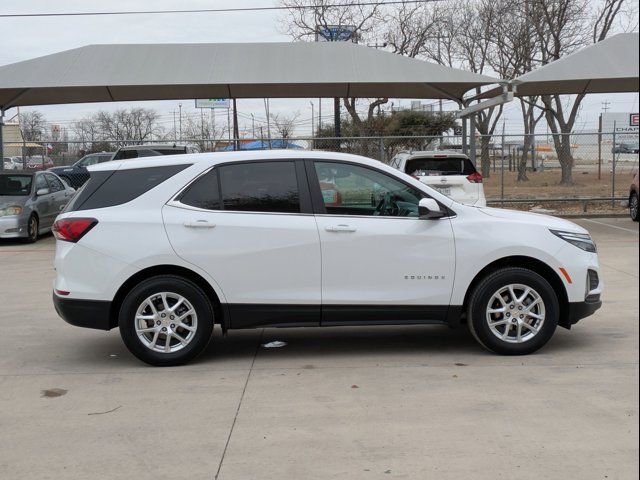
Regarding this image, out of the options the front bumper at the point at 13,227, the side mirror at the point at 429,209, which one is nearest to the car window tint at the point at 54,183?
the front bumper at the point at 13,227

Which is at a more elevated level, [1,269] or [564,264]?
[564,264]

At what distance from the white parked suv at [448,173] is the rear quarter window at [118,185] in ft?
25.8

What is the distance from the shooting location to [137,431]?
454 centimetres

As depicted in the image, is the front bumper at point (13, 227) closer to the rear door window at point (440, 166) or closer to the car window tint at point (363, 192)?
the rear door window at point (440, 166)

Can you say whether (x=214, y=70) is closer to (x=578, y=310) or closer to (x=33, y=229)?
(x=33, y=229)

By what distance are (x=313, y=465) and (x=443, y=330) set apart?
136 inches

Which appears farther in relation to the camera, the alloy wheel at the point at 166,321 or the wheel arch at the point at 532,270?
the wheel arch at the point at 532,270

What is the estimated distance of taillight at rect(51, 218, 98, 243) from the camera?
5816 mm

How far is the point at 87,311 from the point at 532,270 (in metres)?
3.79

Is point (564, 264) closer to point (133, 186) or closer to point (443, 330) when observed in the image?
point (443, 330)

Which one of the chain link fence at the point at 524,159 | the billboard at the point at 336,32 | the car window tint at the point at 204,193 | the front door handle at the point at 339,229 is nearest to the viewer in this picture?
the front door handle at the point at 339,229

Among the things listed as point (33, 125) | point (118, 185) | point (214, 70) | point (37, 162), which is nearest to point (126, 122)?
point (33, 125)

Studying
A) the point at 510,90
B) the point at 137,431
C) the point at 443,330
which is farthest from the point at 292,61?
the point at 137,431

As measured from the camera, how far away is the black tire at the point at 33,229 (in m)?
14.7
